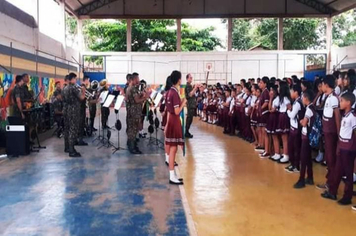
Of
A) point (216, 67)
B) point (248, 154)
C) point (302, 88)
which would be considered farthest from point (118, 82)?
point (302, 88)

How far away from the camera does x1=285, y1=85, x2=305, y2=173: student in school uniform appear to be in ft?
19.2

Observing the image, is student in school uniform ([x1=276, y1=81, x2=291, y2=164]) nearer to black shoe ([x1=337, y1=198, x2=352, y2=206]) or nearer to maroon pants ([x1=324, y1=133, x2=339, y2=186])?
maroon pants ([x1=324, y1=133, x2=339, y2=186])

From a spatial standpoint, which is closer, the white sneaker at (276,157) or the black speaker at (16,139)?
the white sneaker at (276,157)

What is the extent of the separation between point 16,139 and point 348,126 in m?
6.22

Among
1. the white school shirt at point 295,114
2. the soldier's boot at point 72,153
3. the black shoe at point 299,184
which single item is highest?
the white school shirt at point 295,114

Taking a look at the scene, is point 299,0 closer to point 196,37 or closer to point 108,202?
point 196,37

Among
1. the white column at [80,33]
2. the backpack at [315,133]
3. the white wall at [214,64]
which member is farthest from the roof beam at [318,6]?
the backpack at [315,133]

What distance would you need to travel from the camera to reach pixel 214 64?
77.4ft

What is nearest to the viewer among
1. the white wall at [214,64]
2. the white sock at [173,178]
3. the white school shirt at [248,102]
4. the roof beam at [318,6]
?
the white sock at [173,178]

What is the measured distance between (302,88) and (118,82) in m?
18.9

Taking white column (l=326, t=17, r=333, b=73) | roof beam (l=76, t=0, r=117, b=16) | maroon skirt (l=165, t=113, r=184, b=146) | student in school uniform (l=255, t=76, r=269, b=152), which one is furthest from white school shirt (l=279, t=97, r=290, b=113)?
roof beam (l=76, t=0, r=117, b=16)

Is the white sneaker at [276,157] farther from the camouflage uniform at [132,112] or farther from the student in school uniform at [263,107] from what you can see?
the camouflage uniform at [132,112]

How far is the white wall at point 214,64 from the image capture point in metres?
23.4

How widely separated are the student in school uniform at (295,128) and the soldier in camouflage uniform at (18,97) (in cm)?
546
